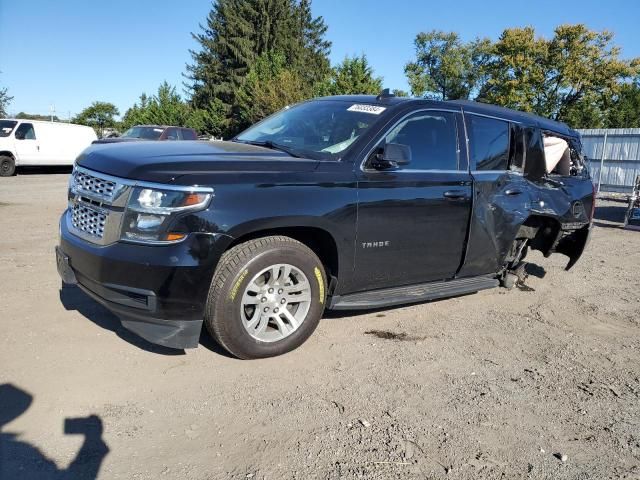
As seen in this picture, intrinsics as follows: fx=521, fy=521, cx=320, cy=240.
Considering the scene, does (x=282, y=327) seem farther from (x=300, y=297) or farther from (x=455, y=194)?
(x=455, y=194)

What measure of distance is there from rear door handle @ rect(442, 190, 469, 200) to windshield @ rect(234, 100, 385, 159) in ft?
2.91

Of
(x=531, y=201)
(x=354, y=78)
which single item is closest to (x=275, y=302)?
(x=531, y=201)

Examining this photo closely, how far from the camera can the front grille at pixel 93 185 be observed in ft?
11.2

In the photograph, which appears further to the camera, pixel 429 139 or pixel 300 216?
pixel 429 139

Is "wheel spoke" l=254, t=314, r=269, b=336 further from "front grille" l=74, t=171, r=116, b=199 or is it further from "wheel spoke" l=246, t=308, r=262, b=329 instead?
"front grille" l=74, t=171, r=116, b=199

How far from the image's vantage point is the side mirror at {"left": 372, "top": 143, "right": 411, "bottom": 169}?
392cm

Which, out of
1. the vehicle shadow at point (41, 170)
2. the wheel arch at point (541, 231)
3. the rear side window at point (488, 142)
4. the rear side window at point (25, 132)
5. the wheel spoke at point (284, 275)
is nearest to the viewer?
the wheel spoke at point (284, 275)

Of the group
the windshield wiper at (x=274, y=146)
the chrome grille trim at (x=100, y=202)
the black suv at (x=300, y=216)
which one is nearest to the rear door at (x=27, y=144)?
the black suv at (x=300, y=216)

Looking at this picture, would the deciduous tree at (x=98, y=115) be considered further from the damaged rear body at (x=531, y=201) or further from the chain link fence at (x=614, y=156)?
the damaged rear body at (x=531, y=201)

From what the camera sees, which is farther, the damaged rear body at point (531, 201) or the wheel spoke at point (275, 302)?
the damaged rear body at point (531, 201)

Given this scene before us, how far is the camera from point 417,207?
4.24m

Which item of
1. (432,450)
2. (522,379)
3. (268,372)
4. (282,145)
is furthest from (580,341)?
(282,145)

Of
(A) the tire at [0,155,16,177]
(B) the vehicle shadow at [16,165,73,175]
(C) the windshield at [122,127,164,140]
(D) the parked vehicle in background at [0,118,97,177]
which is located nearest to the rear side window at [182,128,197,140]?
(C) the windshield at [122,127,164,140]

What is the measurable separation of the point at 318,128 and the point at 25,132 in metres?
17.7
